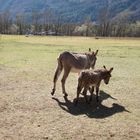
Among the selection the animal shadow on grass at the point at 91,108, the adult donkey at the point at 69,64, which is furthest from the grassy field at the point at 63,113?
the adult donkey at the point at 69,64

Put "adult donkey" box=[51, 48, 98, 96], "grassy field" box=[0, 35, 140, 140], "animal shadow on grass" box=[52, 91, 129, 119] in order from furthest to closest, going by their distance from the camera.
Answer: "adult donkey" box=[51, 48, 98, 96] < "animal shadow on grass" box=[52, 91, 129, 119] < "grassy field" box=[0, 35, 140, 140]

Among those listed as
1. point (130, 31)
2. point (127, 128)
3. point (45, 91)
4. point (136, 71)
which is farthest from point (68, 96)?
point (130, 31)

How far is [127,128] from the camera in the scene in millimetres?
12500

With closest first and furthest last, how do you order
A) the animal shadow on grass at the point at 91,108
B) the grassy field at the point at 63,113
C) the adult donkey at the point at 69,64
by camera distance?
the grassy field at the point at 63,113 → the animal shadow on grass at the point at 91,108 → the adult donkey at the point at 69,64

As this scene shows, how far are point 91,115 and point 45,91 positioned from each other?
4509mm

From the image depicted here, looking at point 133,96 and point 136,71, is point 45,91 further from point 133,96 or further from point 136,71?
point 136,71

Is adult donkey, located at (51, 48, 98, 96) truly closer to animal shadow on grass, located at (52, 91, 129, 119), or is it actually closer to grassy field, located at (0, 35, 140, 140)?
grassy field, located at (0, 35, 140, 140)

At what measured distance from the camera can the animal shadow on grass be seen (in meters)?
14.2

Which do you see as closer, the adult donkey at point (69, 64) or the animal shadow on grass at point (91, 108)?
the animal shadow on grass at point (91, 108)

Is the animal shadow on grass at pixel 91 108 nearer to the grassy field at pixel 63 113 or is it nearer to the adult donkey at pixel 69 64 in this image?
the grassy field at pixel 63 113

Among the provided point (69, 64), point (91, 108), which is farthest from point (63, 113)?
point (69, 64)

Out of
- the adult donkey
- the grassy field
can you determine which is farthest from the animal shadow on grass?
the adult donkey

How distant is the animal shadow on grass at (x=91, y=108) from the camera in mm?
14188

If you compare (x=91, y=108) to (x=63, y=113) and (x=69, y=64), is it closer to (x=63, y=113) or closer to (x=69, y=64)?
(x=63, y=113)
